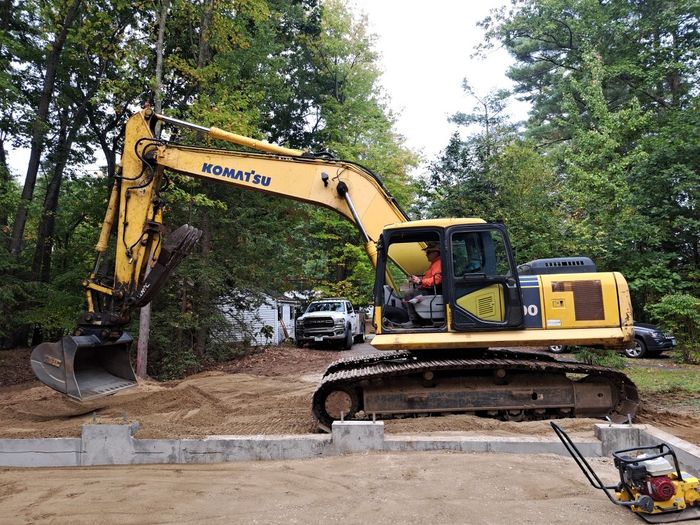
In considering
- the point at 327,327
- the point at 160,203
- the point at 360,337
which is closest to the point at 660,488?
the point at 160,203

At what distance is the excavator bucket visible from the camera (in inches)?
246

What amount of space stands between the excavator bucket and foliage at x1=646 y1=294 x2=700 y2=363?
14.1 m

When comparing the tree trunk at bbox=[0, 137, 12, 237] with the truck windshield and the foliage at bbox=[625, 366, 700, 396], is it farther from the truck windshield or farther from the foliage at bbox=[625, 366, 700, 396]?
the foliage at bbox=[625, 366, 700, 396]

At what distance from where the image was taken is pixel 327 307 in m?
20.1

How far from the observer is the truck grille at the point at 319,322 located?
735 inches

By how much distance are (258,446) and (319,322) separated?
44.3 feet

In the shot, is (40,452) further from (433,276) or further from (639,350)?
(639,350)

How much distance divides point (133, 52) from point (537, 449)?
14.1 meters

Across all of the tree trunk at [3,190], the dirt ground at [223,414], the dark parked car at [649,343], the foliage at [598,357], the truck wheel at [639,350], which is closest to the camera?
the dirt ground at [223,414]

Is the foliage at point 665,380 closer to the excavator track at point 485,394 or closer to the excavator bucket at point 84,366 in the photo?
the excavator track at point 485,394

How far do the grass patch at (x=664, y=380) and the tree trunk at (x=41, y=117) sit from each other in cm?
1554

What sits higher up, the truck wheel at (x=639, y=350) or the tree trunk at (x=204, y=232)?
the tree trunk at (x=204, y=232)

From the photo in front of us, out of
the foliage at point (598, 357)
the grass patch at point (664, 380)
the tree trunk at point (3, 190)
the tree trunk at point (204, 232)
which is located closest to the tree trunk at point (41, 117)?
the tree trunk at point (3, 190)

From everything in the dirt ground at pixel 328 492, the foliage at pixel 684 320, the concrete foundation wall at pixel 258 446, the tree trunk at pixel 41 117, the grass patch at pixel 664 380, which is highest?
the tree trunk at pixel 41 117
